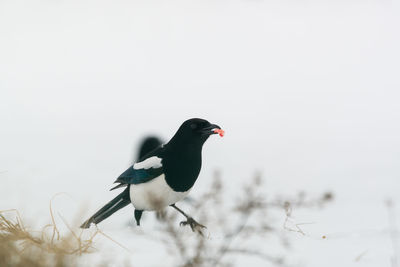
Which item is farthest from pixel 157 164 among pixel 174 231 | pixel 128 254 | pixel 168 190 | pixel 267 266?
pixel 174 231

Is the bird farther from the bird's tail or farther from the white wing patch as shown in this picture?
the bird's tail

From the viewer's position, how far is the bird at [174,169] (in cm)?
384

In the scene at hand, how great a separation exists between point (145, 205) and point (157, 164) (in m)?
0.32

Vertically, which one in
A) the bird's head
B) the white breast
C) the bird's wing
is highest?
the bird's head

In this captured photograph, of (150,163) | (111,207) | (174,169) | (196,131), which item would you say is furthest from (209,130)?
(111,207)

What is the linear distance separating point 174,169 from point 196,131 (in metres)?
0.32

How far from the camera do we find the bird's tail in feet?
13.8

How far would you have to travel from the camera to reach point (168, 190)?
386 cm

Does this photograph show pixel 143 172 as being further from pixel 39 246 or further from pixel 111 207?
pixel 39 246

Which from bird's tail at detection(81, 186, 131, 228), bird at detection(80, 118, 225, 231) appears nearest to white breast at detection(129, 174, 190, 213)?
bird at detection(80, 118, 225, 231)

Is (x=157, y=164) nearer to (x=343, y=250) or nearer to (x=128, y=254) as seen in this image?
(x=128, y=254)

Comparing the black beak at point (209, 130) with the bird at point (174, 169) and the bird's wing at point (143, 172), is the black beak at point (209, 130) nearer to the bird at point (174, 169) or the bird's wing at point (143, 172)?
the bird at point (174, 169)

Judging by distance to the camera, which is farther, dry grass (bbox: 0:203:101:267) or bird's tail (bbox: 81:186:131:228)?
bird's tail (bbox: 81:186:131:228)

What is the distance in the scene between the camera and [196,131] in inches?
153
